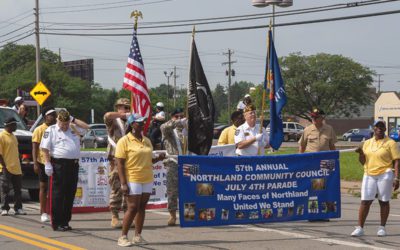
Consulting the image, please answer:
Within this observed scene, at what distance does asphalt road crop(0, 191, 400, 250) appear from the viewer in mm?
9086

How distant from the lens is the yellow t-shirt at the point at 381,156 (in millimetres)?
9856

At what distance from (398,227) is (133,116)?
4.77 meters

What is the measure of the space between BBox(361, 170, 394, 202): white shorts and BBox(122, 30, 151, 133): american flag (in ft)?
13.1

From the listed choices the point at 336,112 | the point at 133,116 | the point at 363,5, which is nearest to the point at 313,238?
the point at 133,116

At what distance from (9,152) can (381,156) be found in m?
6.45

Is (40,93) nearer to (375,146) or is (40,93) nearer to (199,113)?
(199,113)

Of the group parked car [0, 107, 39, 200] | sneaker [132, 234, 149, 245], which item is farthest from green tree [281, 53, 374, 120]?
sneaker [132, 234, 149, 245]

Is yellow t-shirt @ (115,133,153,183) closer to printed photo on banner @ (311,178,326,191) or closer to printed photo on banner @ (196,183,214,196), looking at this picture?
printed photo on banner @ (196,183,214,196)

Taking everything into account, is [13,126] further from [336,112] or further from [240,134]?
[336,112]

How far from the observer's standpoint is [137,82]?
40.0ft

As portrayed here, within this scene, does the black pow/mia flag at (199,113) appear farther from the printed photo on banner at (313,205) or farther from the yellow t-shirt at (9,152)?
the yellow t-shirt at (9,152)

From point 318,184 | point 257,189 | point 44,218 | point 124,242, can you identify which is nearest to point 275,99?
point 318,184

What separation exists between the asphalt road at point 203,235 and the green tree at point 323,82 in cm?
6783

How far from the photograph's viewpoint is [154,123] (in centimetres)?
1416
